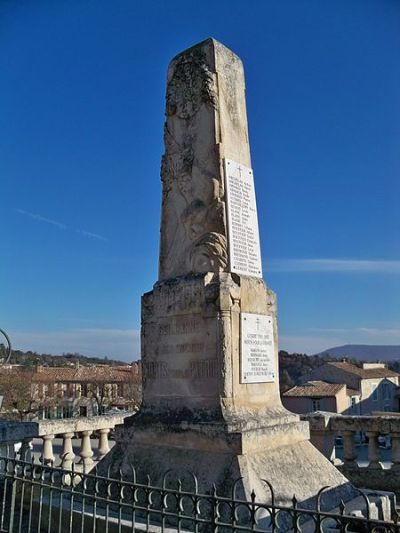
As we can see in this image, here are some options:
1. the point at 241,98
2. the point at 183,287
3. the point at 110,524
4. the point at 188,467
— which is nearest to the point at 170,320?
the point at 183,287

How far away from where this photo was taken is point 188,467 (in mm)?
4809

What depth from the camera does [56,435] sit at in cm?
756

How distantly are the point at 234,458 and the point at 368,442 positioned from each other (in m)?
3.66

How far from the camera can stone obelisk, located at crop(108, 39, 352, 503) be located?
16.0ft

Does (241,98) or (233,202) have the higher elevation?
(241,98)

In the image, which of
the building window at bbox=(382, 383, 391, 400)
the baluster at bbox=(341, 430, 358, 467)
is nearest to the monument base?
the baluster at bbox=(341, 430, 358, 467)

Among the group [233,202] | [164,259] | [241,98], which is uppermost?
[241,98]

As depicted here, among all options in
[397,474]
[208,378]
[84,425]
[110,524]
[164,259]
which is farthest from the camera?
[84,425]

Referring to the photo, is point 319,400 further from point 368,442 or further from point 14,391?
point 368,442

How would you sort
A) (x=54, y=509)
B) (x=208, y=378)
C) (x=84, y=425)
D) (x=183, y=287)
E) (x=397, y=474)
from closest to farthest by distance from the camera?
(x=54, y=509) → (x=208, y=378) → (x=183, y=287) → (x=397, y=474) → (x=84, y=425)

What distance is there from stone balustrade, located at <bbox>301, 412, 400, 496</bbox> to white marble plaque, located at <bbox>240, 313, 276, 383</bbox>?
247 cm

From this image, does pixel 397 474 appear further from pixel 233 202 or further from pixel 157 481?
pixel 233 202

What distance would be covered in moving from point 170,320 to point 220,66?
119 inches

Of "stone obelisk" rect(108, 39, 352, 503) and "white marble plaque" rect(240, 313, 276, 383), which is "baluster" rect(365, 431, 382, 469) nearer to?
"stone obelisk" rect(108, 39, 352, 503)
